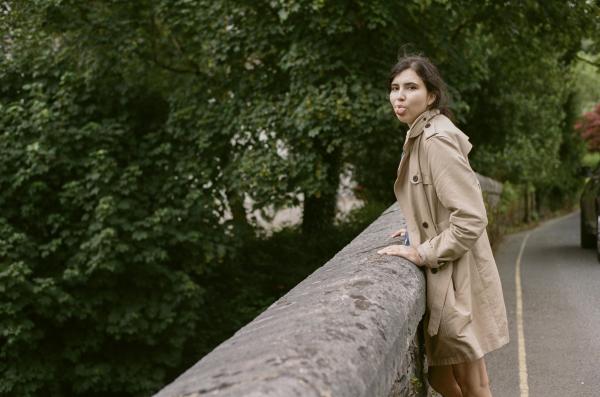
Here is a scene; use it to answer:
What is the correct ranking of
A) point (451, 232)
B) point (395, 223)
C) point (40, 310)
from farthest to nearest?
point (40, 310) < point (395, 223) < point (451, 232)

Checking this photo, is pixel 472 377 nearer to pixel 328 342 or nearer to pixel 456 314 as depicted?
pixel 456 314

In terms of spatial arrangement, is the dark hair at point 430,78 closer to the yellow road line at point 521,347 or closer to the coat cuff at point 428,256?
the coat cuff at point 428,256

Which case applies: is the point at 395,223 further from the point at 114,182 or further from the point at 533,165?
the point at 533,165

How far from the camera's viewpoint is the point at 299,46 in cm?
1216

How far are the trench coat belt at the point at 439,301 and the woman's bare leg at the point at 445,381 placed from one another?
1.47 feet

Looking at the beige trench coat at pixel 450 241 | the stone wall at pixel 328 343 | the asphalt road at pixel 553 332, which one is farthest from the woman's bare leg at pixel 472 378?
the asphalt road at pixel 553 332

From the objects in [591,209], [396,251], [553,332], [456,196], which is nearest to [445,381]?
[396,251]

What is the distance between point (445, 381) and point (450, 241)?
0.91 m

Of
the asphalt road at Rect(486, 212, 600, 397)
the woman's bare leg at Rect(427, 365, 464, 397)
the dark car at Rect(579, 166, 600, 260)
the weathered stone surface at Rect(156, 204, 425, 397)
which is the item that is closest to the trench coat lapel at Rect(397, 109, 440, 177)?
the weathered stone surface at Rect(156, 204, 425, 397)

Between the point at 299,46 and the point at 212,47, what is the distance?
1.79 m

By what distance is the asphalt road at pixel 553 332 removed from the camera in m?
5.42

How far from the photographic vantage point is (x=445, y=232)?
3188 millimetres

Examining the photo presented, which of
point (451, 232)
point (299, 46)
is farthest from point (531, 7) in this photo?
point (451, 232)

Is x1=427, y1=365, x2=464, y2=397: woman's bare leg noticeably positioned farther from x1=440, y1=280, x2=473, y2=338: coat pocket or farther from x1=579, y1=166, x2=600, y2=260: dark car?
x1=579, y1=166, x2=600, y2=260: dark car
